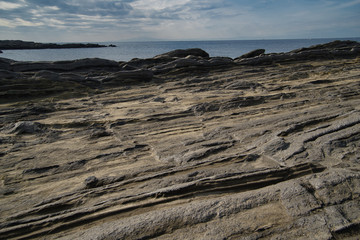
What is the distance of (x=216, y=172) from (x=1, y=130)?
626 centimetres

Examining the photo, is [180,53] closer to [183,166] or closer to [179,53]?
[179,53]

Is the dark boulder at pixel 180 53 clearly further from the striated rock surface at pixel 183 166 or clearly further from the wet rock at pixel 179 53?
the striated rock surface at pixel 183 166

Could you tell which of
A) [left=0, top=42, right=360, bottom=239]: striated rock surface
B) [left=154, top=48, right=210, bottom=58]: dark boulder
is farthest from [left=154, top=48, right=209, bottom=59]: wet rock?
[left=0, top=42, right=360, bottom=239]: striated rock surface

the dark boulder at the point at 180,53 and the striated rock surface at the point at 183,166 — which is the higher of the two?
the dark boulder at the point at 180,53

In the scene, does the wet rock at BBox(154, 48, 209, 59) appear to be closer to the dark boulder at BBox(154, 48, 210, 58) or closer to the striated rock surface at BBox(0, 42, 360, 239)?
the dark boulder at BBox(154, 48, 210, 58)

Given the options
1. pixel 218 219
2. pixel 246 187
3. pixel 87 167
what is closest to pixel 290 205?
pixel 246 187

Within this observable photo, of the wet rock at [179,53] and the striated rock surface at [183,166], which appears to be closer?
the striated rock surface at [183,166]

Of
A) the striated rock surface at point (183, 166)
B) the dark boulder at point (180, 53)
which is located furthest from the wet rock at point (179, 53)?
the striated rock surface at point (183, 166)

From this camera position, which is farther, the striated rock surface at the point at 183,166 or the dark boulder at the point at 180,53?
the dark boulder at the point at 180,53

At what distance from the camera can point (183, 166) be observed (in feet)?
15.0

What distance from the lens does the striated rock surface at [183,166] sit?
10.3 feet

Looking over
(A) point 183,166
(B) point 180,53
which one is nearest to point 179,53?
(B) point 180,53

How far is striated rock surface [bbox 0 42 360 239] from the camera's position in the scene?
3.14 m

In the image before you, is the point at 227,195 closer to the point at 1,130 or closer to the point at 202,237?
the point at 202,237
